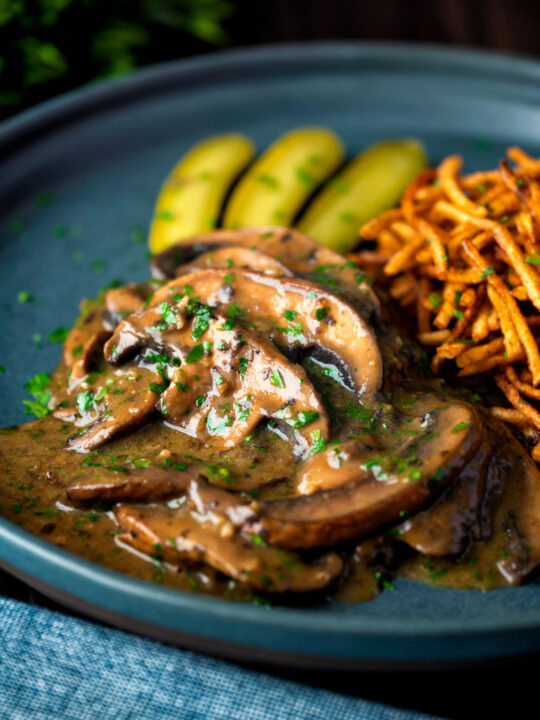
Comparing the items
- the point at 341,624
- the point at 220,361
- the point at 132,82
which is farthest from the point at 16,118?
the point at 341,624

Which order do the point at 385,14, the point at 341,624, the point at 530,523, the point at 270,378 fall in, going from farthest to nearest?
the point at 385,14 → the point at 270,378 → the point at 530,523 → the point at 341,624

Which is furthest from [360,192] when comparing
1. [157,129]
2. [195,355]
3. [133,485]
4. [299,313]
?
[133,485]

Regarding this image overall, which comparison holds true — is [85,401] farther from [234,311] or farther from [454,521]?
[454,521]

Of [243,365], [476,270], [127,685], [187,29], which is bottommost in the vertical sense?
[127,685]

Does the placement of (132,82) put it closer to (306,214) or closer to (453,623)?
(306,214)

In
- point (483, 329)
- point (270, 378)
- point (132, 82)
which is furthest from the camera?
point (132, 82)

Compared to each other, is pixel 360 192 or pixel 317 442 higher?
pixel 360 192
